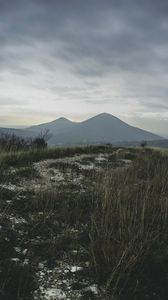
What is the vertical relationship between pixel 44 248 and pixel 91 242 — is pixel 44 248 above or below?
below

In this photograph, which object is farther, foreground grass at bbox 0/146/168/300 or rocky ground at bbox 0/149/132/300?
foreground grass at bbox 0/146/168/300

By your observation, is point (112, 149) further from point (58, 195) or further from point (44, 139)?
point (58, 195)

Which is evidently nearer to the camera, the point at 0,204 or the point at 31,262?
the point at 31,262

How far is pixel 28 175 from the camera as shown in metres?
12.6

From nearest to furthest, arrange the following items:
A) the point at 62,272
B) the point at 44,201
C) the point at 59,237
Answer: the point at 62,272 < the point at 59,237 < the point at 44,201

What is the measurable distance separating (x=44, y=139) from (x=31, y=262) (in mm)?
19031

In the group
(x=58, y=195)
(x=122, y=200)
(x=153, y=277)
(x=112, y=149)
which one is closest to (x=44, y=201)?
(x=58, y=195)

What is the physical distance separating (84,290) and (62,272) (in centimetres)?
54

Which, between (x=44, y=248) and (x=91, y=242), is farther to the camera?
(x=44, y=248)

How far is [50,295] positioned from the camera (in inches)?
186

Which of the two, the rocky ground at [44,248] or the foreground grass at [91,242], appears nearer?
the rocky ground at [44,248]

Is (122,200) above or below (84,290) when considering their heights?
above

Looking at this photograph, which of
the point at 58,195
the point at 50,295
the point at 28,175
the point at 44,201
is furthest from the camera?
the point at 28,175

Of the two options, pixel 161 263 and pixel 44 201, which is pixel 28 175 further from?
→ pixel 161 263
